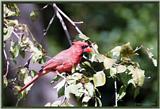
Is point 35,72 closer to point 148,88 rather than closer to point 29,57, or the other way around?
point 29,57

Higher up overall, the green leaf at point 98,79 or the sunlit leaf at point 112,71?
the sunlit leaf at point 112,71

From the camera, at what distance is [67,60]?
242 centimetres

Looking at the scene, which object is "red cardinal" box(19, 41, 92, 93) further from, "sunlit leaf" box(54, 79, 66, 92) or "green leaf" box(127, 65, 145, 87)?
"green leaf" box(127, 65, 145, 87)

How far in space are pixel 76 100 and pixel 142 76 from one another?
0.26 meters

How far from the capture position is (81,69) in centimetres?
239

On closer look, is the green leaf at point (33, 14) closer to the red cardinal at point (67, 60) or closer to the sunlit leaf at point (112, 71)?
the red cardinal at point (67, 60)

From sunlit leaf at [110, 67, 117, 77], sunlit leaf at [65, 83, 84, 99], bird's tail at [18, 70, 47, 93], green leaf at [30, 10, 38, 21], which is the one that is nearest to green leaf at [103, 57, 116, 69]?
sunlit leaf at [110, 67, 117, 77]

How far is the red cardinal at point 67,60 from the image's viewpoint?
2416mm

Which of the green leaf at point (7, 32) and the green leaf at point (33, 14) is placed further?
the green leaf at point (33, 14)

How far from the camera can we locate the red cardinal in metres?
2.42

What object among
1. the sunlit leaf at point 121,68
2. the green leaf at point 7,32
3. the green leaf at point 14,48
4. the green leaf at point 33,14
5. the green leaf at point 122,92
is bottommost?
the green leaf at point 122,92

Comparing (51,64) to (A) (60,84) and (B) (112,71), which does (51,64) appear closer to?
(A) (60,84)

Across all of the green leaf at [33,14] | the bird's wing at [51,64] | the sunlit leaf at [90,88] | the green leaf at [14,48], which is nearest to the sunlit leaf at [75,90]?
the sunlit leaf at [90,88]

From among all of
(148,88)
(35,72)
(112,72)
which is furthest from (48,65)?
(148,88)
